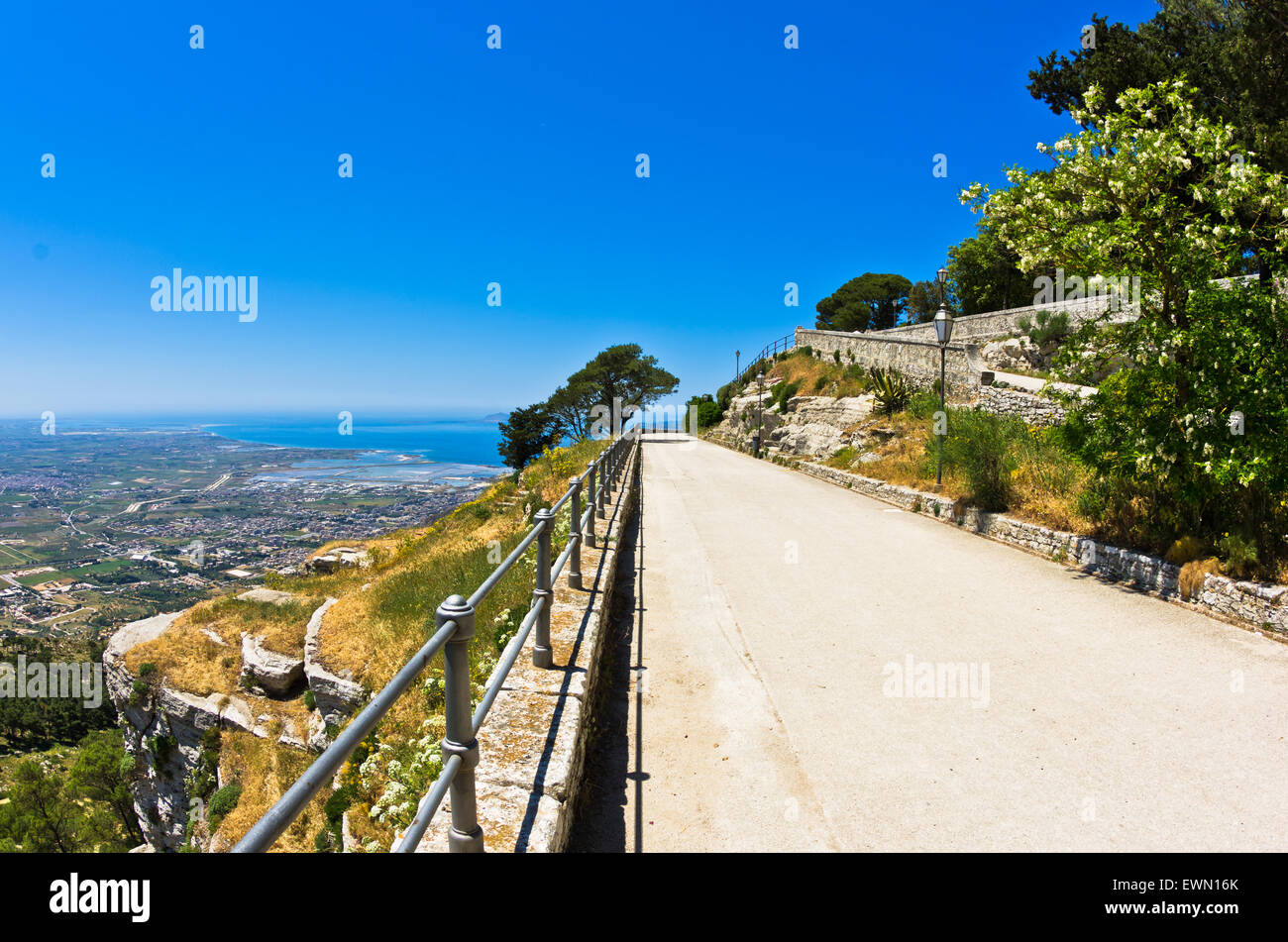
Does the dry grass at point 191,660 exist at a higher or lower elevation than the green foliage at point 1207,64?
lower

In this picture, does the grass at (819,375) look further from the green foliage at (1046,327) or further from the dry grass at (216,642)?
the dry grass at (216,642)

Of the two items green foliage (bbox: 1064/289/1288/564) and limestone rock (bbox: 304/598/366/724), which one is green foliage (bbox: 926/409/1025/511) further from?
limestone rock (bbox: 304/598/366/724)

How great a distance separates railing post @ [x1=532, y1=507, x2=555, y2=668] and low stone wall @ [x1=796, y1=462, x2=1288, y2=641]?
6726 mm

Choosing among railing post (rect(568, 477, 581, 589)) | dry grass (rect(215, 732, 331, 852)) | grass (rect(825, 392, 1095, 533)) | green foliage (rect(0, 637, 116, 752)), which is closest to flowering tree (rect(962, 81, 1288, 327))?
grass (rect(825, 392, 1095, 533))

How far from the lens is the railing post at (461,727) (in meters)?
2.08

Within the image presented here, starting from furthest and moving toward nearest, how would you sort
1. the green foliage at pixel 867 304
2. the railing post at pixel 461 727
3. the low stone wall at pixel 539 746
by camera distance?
1. the green foliage at pixel 867 304
2. the low stone wall at pixel 539 746
3. the railing post at pixel 461 727

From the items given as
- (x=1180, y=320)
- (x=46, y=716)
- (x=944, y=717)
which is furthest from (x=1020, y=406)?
(x=46, y=716)

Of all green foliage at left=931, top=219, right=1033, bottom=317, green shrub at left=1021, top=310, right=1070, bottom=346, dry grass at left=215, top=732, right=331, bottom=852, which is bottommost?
dry grass at left=215, top=732, right=331, bottom=852

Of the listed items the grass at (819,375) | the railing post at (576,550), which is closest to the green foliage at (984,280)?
the grass at (819,375)

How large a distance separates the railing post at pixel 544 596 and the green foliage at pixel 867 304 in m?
54.3

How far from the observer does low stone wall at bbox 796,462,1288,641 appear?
5.87m

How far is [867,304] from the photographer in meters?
57.8

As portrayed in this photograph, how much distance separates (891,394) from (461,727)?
21465mm

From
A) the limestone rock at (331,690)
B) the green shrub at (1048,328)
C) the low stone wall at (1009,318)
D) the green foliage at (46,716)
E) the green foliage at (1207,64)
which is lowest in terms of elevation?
the green foliage at (46,716)
